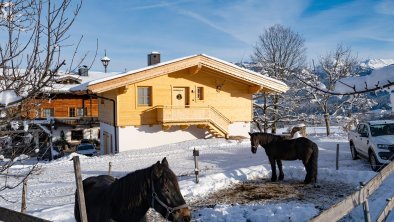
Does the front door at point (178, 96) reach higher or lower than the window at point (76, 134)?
higher

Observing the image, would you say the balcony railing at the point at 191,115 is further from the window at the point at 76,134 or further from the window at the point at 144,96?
the window at the point at 76,134

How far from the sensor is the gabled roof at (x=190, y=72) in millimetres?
23188

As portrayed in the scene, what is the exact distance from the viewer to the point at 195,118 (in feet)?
85.1

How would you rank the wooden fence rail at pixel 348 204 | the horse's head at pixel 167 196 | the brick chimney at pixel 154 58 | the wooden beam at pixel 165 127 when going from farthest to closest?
the brick chimney at pixel 154 58 < the wooden beam at pixel 165 127 < the horse's head at pixel 167 196 < the wooden fence rail at pixel 348 204

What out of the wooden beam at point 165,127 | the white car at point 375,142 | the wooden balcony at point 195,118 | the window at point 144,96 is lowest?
the white car at point 375,142

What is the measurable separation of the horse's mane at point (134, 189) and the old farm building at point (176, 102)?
1886 cm

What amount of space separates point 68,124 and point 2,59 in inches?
1400

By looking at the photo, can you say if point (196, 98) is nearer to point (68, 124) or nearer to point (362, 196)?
point (68, 124)

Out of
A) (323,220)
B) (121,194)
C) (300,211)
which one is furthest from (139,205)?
(300,211)

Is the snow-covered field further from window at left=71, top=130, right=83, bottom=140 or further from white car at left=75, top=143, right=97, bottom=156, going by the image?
window at left=71, top=130, right=83, bottom=140

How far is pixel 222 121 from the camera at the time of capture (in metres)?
27.4

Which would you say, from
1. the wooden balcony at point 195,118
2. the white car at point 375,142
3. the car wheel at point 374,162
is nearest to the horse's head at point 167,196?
the white car at point 375,142

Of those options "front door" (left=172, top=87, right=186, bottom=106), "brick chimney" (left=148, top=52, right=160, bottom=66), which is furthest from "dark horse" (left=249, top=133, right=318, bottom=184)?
"brick chimney" (left=148, top=52, right=160, bottom=66)

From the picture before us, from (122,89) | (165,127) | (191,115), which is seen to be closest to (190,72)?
(191,115)
